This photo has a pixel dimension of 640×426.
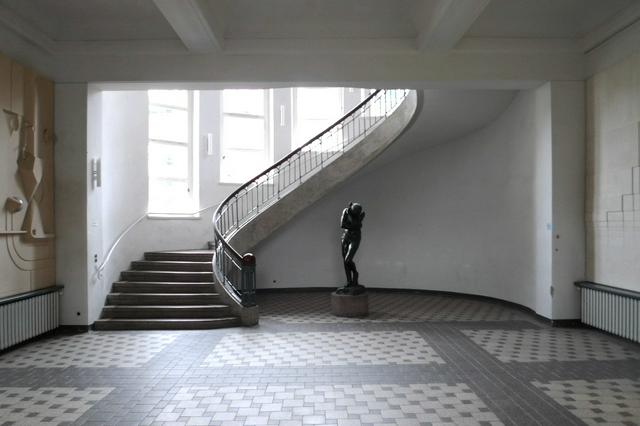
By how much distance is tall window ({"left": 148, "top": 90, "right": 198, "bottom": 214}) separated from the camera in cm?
1161

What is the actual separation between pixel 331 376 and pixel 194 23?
16.0ft

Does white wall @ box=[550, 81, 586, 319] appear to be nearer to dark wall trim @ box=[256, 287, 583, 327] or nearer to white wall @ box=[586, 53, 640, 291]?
white wall @ box=[586, 53, 640, 291]

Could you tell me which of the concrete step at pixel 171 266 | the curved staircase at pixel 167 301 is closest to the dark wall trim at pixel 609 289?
the curved staircase at pixel 167 301

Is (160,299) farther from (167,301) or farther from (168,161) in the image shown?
(168,161)

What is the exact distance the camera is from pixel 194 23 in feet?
20.8

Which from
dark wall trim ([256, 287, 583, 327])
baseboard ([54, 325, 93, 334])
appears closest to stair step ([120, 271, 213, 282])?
baseboard ([54, 325, 93, 334])

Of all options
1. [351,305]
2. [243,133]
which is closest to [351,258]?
[351,305]

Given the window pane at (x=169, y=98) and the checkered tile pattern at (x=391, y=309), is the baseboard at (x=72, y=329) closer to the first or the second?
the checkered tile pattern at (x=391, y=309)

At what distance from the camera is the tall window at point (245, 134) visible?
12836 mm

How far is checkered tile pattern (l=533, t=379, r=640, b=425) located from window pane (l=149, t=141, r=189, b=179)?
9.59 meters

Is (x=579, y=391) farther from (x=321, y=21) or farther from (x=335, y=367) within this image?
(x=321, y=21)

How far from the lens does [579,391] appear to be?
4.71 meters

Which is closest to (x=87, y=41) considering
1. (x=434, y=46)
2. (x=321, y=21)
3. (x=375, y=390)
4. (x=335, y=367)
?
(x=321, y=21)

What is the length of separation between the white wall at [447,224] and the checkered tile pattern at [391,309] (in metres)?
0.52
